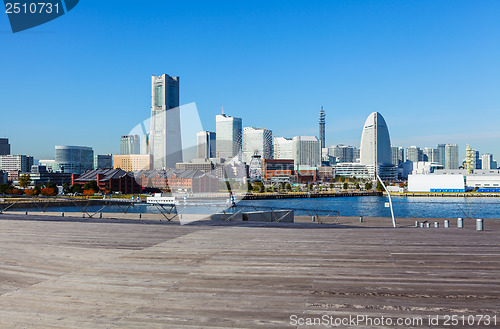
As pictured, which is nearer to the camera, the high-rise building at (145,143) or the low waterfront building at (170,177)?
the high-rise building at (145,143)

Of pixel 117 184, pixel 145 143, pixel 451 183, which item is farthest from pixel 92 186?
pixel 451 183

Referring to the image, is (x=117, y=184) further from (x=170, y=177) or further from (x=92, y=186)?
(x=170, y=177)

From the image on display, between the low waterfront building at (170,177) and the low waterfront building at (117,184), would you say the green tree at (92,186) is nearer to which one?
the low waterfront building at (117,184)

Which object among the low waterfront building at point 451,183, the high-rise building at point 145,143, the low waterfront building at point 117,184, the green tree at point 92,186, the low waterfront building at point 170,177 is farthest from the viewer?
the low waterfront building at point 451,183

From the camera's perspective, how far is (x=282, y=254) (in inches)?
236

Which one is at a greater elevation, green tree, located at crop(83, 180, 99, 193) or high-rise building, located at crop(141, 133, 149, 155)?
high-rise building, located at crop(141, 133, 149, 155)

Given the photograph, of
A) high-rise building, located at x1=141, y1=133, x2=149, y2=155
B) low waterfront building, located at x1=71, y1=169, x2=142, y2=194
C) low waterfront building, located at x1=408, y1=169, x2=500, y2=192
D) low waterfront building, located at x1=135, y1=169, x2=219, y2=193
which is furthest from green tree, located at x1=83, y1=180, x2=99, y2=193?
high-rise building, located at x1=141, y1=133, x2=149, y2=155

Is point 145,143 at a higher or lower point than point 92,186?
higher

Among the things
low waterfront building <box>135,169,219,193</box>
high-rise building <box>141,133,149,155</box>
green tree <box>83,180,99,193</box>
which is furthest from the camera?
green tree <box>83,180,99,193</box>

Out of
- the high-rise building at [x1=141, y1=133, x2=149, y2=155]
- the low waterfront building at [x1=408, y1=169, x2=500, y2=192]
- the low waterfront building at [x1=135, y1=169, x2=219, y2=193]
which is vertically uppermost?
the high-rise building at [x1=141, y1=133, x2=149, y2=155]

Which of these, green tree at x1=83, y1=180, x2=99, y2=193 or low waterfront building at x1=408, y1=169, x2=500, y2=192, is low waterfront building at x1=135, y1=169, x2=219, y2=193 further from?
low waterfront building at x1=408, y1=169, x2=500, y2=192

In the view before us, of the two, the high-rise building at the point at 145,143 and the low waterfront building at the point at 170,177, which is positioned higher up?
the high-rise building at the point at 145,143

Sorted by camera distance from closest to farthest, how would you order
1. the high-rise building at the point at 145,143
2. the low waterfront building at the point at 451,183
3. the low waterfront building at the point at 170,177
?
the high-rise building at the point at 145,143
the low waterfront building at the point at 170,177
the low waterfront building at the point at 451,183

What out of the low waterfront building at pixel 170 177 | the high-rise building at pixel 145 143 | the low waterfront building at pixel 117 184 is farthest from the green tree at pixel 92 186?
the high-rise building at pixel 145 143
